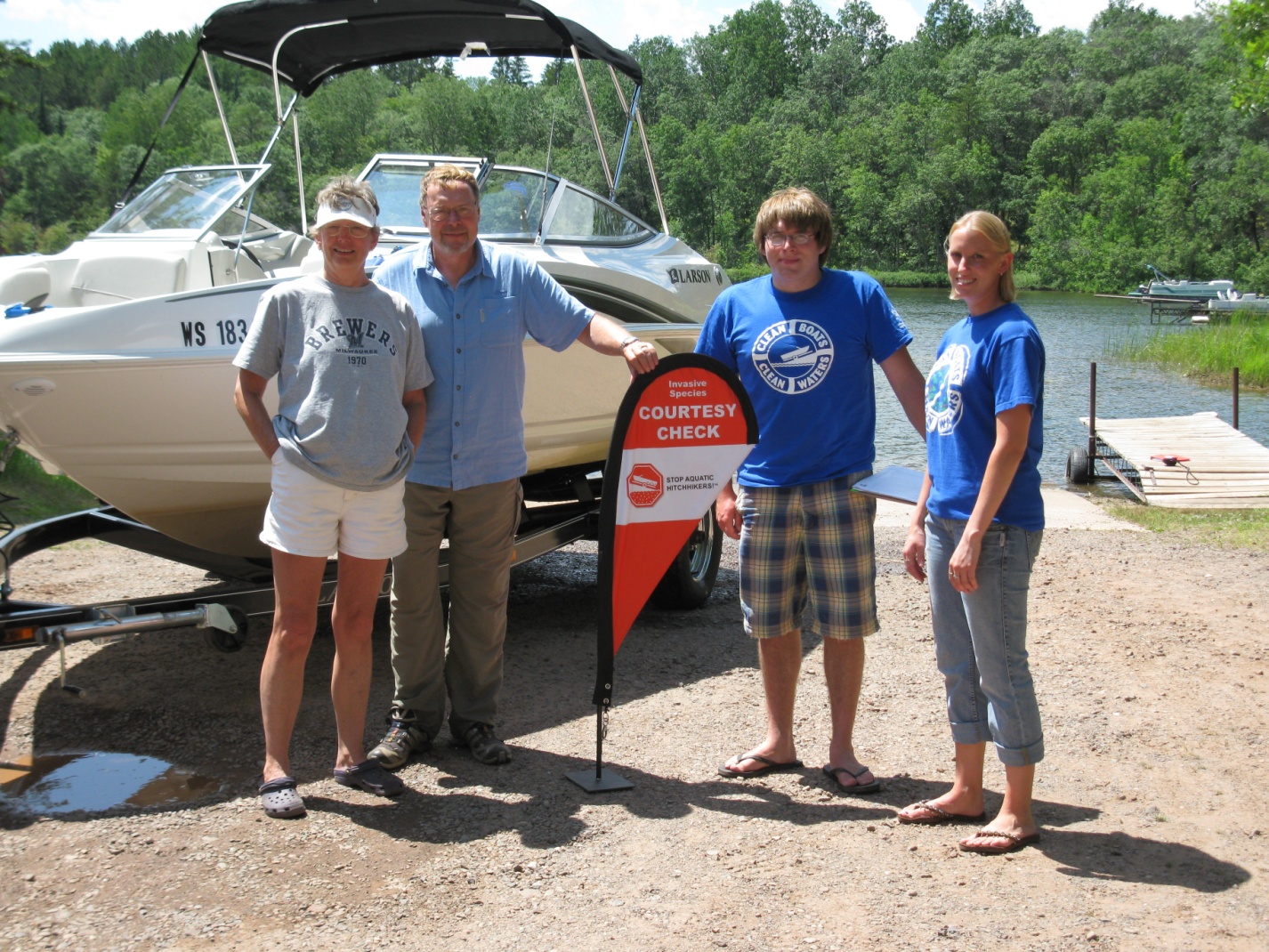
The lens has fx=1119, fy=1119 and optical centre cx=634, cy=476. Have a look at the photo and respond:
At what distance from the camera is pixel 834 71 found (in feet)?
368

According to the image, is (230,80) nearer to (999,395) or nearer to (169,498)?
(169,498)

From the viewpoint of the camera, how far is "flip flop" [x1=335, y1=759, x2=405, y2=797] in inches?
148

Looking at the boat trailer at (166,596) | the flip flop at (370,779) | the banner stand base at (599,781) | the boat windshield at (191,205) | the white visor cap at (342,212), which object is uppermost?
the boat windshield at (191,205)

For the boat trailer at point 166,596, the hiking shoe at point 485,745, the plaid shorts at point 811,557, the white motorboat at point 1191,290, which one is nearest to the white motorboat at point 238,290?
the boat trailer at point 166,596

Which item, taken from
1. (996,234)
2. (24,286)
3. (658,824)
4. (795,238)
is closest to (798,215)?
(795,238)

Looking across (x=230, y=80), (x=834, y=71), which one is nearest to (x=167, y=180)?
(x=230, y=80)

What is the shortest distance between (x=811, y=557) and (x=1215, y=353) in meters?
24.1

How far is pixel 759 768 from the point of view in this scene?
13.1ft

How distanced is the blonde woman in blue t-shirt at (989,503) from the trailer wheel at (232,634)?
264 centimetres

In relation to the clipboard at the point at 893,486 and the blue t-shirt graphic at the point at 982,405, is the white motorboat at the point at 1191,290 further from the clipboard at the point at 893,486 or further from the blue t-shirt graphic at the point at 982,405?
the blue t-shirt graphic at the point at 982,405

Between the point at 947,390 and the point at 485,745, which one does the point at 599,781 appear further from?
the point at 947,390

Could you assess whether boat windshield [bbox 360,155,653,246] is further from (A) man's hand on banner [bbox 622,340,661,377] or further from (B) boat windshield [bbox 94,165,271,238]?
(A) man's hand on banner [bbox 622,340,661,377]

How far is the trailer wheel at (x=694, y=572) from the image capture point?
6195 mm

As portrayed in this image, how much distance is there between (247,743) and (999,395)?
3.02 metres
